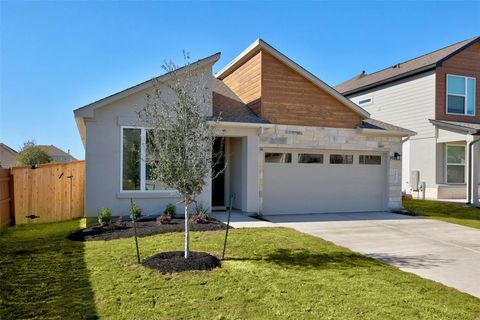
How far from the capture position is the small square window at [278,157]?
12625mm

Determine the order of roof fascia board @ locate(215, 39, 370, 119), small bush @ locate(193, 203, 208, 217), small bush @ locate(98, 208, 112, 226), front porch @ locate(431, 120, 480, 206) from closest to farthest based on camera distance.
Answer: small bush @ locate(98, 208, 112, 226) < small bush @ locate(193, 203, 208, 217) < roof fascia board @ locate(215, 39, 370, 119) < front porch @ locate(431, 120, 480, 206)

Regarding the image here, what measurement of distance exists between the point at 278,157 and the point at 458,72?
11979 mm

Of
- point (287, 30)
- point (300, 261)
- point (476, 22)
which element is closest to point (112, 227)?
point (300, 261)

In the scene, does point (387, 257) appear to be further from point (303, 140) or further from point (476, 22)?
point (476, 22)

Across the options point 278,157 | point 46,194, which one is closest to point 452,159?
point 278,157

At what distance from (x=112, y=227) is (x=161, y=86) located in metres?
4.38

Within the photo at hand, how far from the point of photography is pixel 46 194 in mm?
11672

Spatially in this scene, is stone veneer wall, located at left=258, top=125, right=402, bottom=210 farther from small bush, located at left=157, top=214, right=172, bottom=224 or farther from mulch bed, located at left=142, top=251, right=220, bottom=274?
mulch bed, located at left=142, top=251, right=220, bottom=274

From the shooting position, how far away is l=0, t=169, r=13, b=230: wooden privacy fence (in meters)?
10.3

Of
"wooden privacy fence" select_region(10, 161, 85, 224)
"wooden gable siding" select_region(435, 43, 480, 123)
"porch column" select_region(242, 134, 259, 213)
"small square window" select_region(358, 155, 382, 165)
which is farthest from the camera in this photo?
"wooden gable siding" select_region(435, 43, 480, 123)

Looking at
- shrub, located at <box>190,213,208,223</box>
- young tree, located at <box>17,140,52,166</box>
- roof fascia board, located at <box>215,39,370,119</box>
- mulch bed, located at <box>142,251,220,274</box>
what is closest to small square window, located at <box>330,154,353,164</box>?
roof fascia board, located at <box>215,39,370,119</box>

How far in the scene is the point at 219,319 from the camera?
4285 mm

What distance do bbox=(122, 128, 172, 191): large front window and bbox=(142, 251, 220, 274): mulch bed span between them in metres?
4.50

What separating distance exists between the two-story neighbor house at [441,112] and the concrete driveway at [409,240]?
Answer: 23.4 ft
